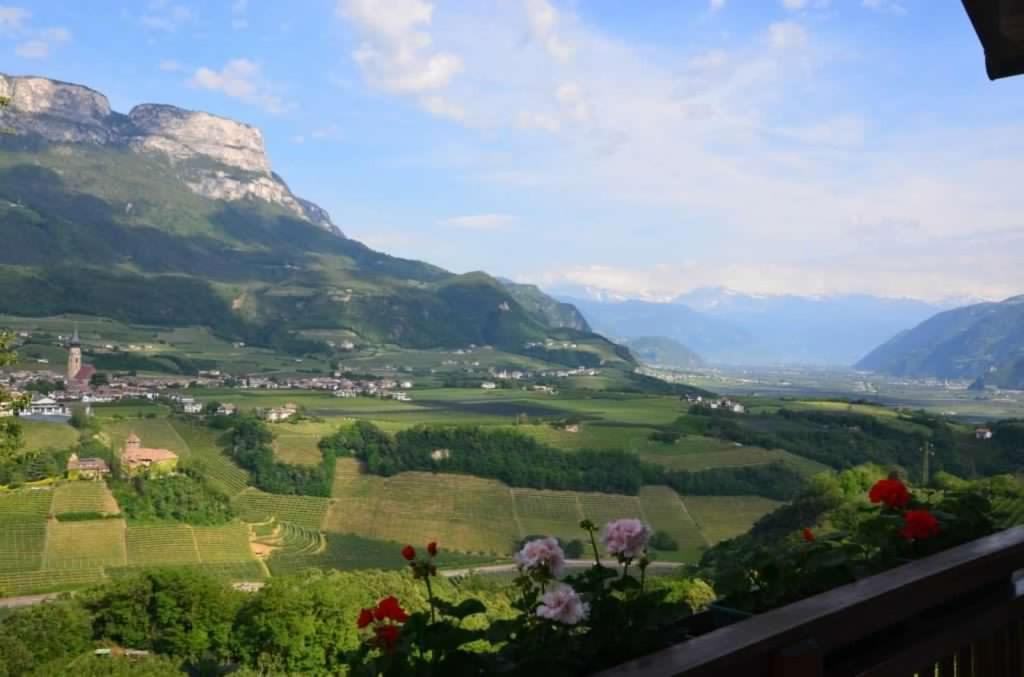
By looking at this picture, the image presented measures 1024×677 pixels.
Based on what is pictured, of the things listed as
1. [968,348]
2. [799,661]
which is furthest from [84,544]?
[968,348]

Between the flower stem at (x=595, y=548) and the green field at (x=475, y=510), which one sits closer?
the flower stem at (x=595, y=548)

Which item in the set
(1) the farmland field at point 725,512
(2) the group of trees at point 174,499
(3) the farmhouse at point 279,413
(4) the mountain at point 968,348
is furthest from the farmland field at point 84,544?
(4) the mountain at point 968,348

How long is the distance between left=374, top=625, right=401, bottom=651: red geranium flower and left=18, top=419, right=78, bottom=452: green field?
108ft

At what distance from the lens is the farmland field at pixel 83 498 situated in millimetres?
27406

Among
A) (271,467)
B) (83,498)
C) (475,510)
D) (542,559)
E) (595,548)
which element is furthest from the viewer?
(271,467)

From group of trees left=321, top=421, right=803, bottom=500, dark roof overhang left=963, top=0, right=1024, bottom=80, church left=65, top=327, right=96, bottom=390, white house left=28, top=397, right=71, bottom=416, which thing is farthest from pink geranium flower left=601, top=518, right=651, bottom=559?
church left=65, top=327, right=96, bottom=390

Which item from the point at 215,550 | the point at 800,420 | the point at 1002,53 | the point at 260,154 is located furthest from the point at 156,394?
the point at 260,154

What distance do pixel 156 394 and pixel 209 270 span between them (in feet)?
150

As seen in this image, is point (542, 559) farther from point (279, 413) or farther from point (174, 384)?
point (174, 384)

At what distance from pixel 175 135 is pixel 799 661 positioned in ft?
421

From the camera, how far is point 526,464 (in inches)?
1401

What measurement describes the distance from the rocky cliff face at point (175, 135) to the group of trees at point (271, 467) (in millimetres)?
72534

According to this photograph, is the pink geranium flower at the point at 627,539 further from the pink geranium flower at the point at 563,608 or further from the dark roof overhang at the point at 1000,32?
→ the dark roof overhang at the point at 1000,32

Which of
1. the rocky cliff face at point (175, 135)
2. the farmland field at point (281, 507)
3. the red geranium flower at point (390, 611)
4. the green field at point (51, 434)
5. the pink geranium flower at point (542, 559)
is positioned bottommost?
the farmland field at point (281, 507)
